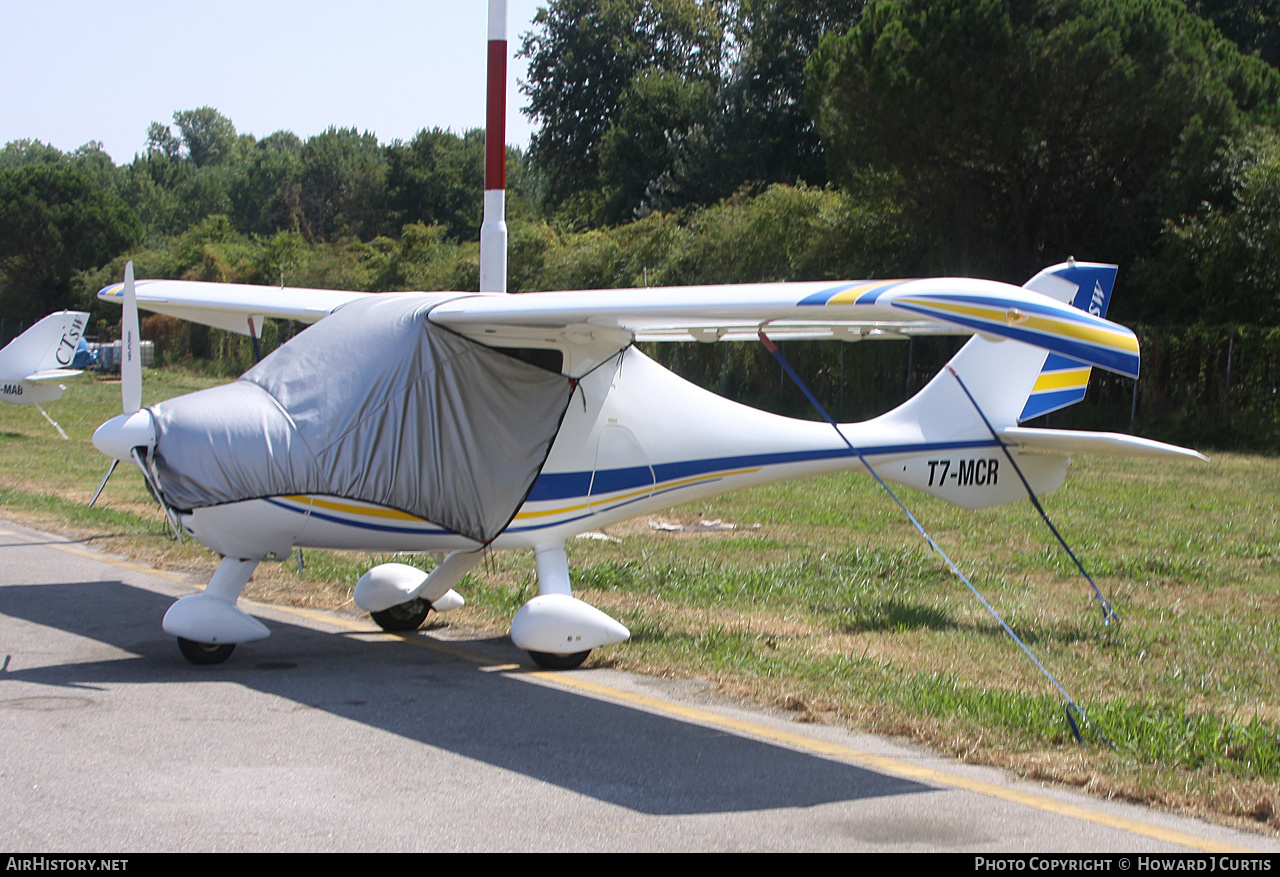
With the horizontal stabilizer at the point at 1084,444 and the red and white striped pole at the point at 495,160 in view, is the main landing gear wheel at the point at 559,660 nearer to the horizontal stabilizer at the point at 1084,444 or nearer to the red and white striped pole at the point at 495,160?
the horizontal stabilizer at the point at 1084,444

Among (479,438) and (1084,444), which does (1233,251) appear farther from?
(479,438)

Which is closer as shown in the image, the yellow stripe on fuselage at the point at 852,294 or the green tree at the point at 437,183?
the yellow stripe on fuselage at the point at 852,294

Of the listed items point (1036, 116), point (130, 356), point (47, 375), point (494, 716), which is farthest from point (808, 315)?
point (47, 375)

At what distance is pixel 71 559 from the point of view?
10.5 meters

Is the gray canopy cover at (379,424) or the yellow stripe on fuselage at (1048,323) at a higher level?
the yellow stripe on fuselage at (1048,323)

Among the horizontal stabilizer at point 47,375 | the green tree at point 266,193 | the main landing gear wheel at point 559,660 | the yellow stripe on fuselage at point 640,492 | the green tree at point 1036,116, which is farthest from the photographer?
the green tree at point 266,193

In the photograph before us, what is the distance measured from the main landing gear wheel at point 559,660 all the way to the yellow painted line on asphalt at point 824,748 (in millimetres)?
72

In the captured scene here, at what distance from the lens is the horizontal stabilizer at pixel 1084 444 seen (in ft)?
22.9

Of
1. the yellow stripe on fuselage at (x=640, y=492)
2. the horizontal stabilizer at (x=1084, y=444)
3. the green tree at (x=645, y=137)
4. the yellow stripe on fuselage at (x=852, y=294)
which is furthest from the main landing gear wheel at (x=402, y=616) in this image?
the green tree at (x=645, y=137)

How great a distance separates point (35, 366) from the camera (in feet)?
76.9

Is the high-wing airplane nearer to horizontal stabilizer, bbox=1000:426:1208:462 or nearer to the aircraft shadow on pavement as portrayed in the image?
horizontal stabilizer, bbox=1000:426:1208:462

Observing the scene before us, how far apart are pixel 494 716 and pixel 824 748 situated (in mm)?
1652
